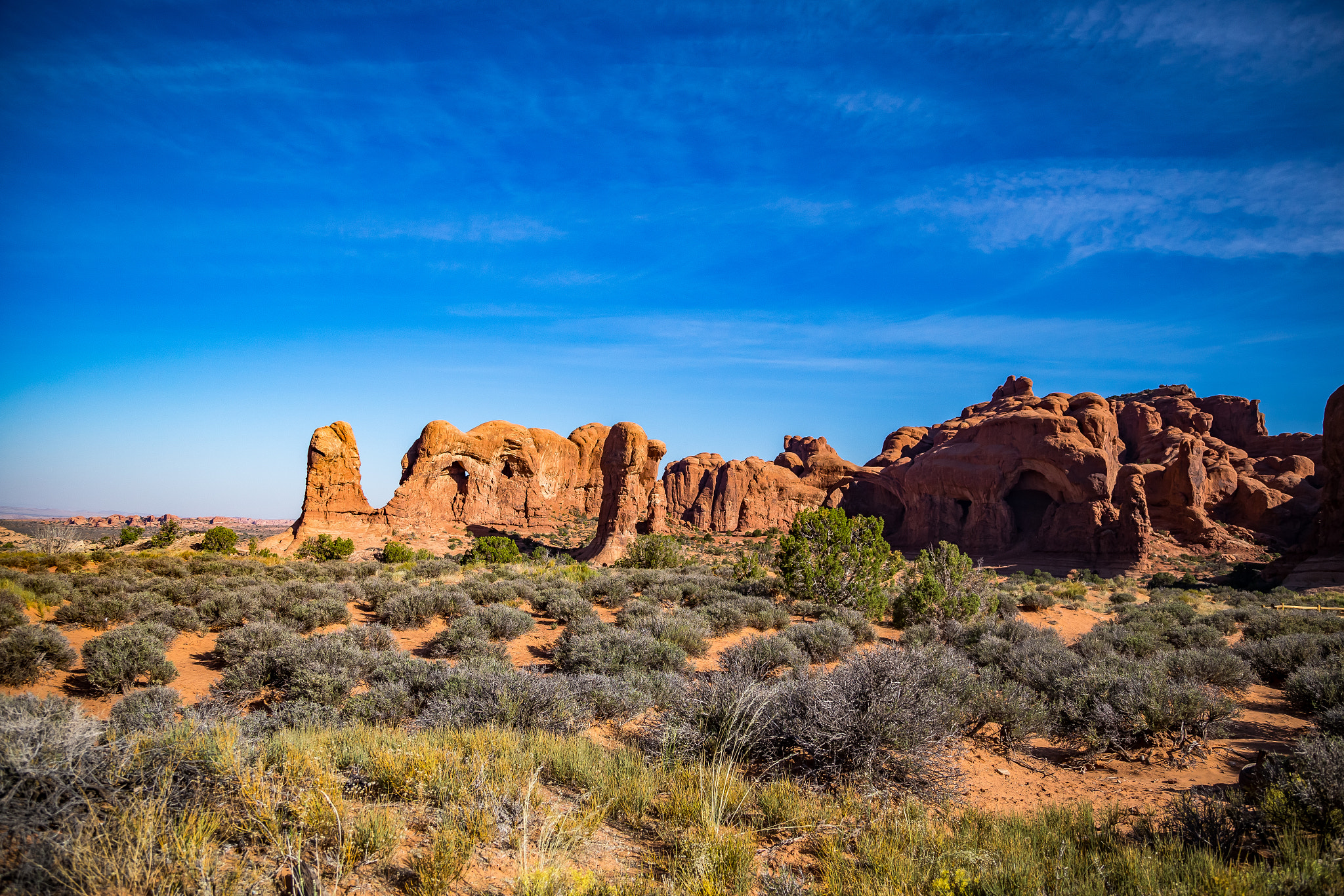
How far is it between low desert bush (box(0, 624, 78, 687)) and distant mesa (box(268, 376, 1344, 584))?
20.3m

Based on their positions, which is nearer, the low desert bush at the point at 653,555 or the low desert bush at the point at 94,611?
the low desert bush at the point at 94,611

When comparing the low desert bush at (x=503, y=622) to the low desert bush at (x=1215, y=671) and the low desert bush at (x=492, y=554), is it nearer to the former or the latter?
the low desert bush at (x=1215, y=671)

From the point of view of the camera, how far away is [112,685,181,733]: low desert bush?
15.5ft

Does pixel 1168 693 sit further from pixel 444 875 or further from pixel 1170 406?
Answer: pixel 1170 406

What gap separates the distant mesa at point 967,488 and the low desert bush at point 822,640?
17.8 metres

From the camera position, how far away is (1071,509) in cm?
3756

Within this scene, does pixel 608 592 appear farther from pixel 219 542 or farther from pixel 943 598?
pixel 219 542

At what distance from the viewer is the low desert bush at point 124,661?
24.0ft

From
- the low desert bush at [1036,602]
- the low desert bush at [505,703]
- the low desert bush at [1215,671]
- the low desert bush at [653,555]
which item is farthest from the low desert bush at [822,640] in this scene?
the low desert bush at [653,555]

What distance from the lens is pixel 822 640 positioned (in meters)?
9.87

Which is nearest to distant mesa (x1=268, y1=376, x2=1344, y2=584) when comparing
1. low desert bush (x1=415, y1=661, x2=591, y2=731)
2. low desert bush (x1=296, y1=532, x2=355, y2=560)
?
low desert bush (x1=296, y1=532, x2=355, y2=560)

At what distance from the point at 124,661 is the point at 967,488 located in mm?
45500

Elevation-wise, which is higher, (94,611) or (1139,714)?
(1139,714)

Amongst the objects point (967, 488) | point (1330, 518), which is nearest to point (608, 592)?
point (1330, 518)
